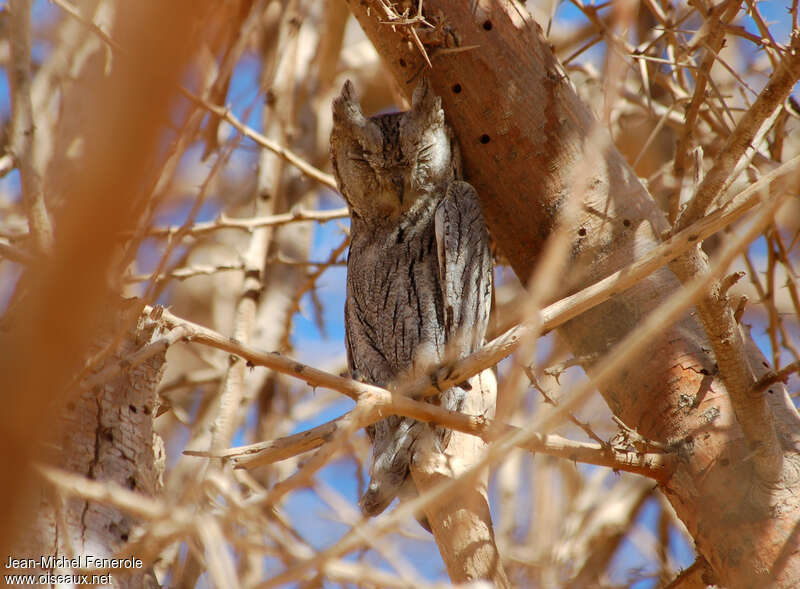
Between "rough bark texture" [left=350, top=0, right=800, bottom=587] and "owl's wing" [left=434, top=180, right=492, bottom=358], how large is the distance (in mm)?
103

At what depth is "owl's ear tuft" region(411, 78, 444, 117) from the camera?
112 inches

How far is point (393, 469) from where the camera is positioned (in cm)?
272

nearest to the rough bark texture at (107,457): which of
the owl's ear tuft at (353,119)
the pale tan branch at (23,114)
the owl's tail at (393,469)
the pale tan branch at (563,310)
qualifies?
the pale tan branch at (563,310)

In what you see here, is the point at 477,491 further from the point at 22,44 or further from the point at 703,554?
the point at 22,44

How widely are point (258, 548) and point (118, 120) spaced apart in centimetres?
66

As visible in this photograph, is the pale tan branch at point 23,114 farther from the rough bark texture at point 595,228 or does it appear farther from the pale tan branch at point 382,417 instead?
the rough bark texture at point 595,228

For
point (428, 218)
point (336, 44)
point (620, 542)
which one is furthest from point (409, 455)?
point (336, 44)

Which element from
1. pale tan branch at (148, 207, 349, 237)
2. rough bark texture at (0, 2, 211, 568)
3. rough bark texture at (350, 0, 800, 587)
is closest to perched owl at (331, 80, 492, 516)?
rough bark texture at (350, 0, 800, 587)

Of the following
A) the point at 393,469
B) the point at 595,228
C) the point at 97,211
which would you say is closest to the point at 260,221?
the point at 393,469

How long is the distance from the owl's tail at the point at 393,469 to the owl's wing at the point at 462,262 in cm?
32

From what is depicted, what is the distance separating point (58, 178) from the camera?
5.32 feet

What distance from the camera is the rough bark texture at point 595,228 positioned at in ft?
7.61

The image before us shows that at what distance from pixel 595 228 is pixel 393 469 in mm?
1077

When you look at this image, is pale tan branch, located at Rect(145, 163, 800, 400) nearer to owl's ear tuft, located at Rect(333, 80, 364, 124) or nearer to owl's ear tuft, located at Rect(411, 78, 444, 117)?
owl's ear tuft, located at Rect(411, 78, 444, 117)
